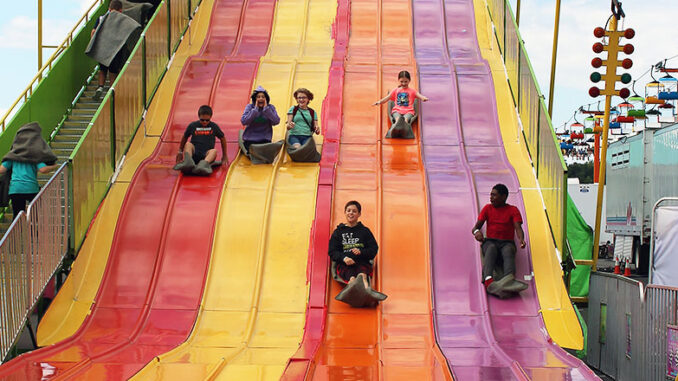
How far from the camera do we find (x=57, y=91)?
14383 millimetres

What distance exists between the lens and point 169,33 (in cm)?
1647

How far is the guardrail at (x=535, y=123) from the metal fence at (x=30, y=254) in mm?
6035

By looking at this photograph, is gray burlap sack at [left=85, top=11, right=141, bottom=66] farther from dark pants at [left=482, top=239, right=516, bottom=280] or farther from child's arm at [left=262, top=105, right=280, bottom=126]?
dark pants at [left=482, top=239, right=516, bottom=280]

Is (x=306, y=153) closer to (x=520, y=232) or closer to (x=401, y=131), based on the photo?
(x=401, y=131)

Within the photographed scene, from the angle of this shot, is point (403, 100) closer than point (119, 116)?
No

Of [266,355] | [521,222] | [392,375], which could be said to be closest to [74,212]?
[266,355]

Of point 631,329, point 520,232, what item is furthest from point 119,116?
point 631,329

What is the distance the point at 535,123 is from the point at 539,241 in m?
2.40

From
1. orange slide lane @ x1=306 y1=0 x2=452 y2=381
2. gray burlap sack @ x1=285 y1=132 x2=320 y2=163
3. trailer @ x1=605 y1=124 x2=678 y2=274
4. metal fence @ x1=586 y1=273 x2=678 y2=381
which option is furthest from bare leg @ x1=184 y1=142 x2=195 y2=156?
trailer @ x1=605 y1=124 x2=678 y2=274

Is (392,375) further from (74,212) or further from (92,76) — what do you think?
(92,76)

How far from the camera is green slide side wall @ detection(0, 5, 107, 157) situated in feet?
41.9

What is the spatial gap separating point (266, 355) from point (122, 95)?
5342 millimetres

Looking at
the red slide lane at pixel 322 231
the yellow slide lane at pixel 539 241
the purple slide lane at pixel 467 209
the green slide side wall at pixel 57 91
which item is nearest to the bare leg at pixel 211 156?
the red slide lane at pixel 322 231

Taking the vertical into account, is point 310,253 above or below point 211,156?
below
